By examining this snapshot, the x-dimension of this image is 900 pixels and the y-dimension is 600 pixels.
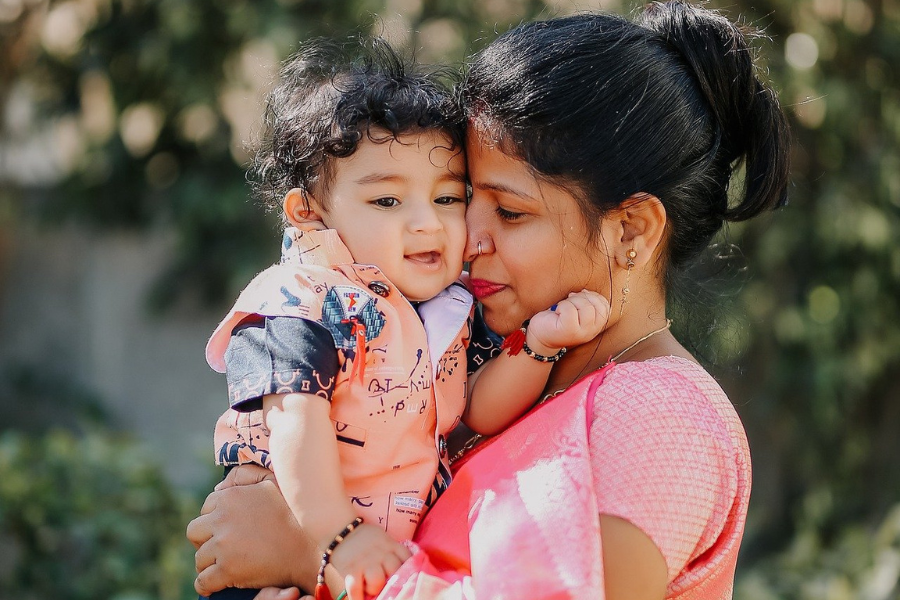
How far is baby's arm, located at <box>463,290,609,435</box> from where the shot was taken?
184cm

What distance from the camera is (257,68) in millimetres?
5148

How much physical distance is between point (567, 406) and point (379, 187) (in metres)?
0.56

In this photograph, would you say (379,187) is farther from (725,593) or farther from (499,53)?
(725,593)

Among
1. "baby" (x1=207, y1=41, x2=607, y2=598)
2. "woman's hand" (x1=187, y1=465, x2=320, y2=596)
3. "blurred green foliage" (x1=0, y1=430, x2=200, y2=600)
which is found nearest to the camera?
"baby" (x1=207, y1=41, x2=607, y2=598)

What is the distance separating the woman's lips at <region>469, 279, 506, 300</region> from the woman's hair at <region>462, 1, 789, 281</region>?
240mm

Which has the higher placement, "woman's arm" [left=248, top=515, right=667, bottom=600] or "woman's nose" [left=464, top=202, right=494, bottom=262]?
"woman's nose" [left=464, top=202, right=494, bottom=262]

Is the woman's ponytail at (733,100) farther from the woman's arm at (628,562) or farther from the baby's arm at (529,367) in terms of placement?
the woman's arm at (628,562)

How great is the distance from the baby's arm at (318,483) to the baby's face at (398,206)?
331mm

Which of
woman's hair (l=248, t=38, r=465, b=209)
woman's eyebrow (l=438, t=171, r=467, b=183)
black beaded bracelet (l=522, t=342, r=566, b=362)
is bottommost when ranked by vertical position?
black beaded bracelet (l=522, t=342, r=566, b=362)

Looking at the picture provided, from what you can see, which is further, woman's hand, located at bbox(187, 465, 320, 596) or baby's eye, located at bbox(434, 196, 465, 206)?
baby's eye, located at bbox(434, 196, 465, 206)

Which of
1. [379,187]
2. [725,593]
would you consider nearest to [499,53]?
[379,187]

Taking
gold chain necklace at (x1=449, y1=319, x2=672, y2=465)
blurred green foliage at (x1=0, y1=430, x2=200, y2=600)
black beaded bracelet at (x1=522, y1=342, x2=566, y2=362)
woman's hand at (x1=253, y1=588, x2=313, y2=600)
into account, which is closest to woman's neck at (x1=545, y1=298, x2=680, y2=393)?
gold chain necklace at (x1=449, y1=319, x2=672, y2=465)

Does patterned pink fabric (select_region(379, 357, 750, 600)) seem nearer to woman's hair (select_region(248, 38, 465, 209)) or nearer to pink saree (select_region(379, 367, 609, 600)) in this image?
pink saree (select_region(379, 367, 609, 600))

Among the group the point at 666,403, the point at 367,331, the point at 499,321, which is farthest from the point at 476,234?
the point at 666,403
